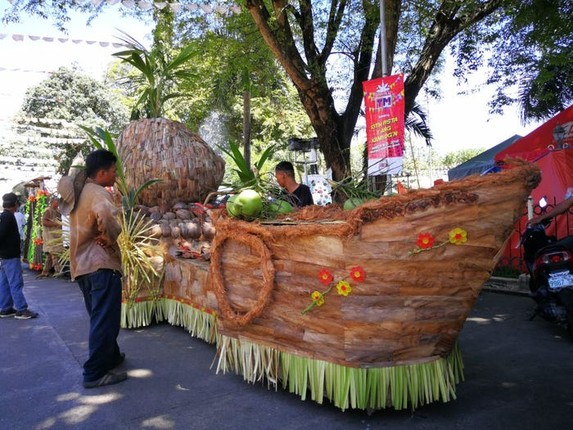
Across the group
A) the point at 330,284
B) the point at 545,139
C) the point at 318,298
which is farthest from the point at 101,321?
the point at 545,139

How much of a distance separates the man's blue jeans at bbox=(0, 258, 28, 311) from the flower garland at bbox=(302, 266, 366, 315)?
4964mm

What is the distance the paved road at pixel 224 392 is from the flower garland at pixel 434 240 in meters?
1.08

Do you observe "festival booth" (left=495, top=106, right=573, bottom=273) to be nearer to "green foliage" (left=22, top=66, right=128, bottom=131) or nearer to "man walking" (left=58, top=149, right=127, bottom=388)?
"man walking" (left=58, top=149, right=127, bottom=388)

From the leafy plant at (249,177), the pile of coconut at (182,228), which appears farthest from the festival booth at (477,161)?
the leafy plant at (249,177)

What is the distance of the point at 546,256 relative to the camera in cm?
436

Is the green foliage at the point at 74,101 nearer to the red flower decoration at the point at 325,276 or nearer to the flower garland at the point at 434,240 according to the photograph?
the red flower decoration at the point at 325,276

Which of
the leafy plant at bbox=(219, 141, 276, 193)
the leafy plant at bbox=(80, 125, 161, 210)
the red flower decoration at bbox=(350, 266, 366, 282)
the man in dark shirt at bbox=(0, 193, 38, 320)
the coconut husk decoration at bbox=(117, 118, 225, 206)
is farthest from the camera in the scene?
the man in dark shirt at bbox=(0, 193, 38, 320)

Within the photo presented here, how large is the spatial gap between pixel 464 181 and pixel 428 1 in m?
7.98

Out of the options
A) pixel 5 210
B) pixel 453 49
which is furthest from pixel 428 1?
pixel 5 210

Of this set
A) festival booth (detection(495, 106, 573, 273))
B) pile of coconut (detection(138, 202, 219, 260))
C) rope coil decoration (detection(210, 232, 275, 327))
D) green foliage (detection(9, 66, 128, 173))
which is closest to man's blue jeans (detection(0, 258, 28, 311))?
pile of coconut (detection(138, 202, 219, 260))

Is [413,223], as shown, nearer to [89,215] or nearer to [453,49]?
[89,215]

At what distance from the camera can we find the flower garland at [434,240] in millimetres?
2420

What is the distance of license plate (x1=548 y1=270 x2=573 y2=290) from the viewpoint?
13.5 ft

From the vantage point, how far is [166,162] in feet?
18.7
